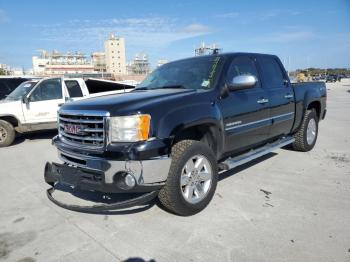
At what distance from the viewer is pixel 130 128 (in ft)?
10.8

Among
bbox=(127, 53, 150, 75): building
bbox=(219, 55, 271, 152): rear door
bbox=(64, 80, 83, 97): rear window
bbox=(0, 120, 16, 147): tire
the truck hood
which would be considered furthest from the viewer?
bbox=(127, 53, 150, 75): building

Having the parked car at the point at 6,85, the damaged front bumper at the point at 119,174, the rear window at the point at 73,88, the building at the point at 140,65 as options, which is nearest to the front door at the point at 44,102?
the rear window at the point at 73,88

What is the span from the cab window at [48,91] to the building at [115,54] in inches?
4668

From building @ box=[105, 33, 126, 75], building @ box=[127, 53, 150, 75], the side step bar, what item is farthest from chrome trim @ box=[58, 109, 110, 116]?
building @ box=[105, 33, 126, 75]

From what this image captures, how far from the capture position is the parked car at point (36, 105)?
8.89m

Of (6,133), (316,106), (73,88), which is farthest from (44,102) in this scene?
(316,106)

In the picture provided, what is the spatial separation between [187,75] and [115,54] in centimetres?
13209

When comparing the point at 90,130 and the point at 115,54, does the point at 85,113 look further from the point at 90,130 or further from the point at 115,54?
the point at 115,54

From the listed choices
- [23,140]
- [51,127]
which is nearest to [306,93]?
[51,127]

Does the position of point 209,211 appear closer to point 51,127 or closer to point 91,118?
point 91,118

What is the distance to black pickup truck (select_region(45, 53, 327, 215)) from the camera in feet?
10.9

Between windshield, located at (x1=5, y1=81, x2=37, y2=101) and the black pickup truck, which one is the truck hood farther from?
windshield, located at (x1=5, y1=81, x2=37, y2=101)

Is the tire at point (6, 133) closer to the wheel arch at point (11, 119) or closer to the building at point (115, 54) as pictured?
the wheel arch at point (11, 119)

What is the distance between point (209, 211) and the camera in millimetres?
3902
